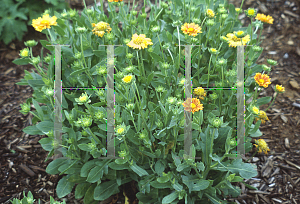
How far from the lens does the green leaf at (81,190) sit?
1921 millimetres

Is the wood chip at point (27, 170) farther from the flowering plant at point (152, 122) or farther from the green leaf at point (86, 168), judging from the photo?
the green leaf at point (86, 168)

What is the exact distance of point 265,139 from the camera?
2.65 meters

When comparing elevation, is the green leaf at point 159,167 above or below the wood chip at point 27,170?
above

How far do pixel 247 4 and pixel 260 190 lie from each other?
2.94m

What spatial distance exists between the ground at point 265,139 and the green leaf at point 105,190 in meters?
0.25

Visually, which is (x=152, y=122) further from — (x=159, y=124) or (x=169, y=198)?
(x=169, y=198)

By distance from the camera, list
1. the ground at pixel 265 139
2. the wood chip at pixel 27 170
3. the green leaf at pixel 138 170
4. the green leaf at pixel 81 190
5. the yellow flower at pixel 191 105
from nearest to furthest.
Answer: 1. the yellow flower at pixel 191 105
2. the green leaf at pixel 138 170
3. the green leaf at pixel 81 190
4. the ground at pixel 265 139
5. the wood chip at pixel 27 170

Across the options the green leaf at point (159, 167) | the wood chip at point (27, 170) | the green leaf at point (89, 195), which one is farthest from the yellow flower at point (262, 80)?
the wood chip at point (27, 170)

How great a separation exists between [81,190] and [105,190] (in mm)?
211

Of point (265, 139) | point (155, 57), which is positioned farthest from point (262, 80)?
point (265, 139)

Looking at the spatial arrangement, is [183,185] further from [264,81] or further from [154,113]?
[264,81]

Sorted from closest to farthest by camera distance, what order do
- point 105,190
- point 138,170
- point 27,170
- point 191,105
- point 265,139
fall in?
point 191,105, point 138,170, point 105,190, point 27,170, point 265,139

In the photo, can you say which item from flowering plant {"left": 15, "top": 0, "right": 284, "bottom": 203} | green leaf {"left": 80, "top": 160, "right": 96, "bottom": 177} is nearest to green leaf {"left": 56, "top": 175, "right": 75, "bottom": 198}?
flowering plant {"left": 15, "top": 0, "right": 284, "bottom": 203}

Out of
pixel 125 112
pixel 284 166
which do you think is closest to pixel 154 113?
pixel 125 112
